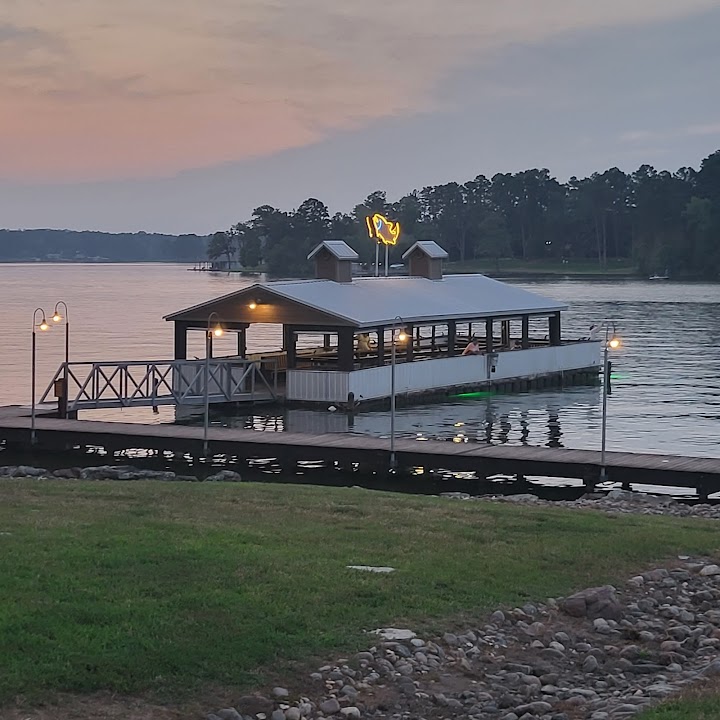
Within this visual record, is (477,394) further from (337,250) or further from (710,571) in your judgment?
(710,571)

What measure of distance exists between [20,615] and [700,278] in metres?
167

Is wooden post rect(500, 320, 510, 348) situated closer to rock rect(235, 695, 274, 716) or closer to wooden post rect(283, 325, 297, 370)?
wooden post rect(283, 325, 297, 370)

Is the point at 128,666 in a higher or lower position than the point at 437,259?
lower

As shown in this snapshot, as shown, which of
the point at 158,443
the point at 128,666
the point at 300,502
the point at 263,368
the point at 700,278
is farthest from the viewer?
the point at 700,278

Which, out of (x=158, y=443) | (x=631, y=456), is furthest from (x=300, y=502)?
(x=158, y=443)

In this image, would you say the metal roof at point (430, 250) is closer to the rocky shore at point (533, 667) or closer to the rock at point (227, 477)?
the rock at point (227, 477)

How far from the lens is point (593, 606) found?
11.6 m

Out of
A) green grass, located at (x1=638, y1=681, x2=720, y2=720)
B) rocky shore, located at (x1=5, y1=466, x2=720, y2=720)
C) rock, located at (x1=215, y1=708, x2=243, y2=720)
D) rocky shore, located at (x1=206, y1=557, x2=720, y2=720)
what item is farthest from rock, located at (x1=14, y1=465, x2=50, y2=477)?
green grass, located at (x1=638, y1=681, x2=720, y2=720)

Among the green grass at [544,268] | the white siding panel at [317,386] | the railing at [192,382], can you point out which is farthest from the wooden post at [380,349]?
the green grass at [544,268]

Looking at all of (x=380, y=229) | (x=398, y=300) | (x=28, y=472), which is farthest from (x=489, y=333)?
(x=28, y=472)

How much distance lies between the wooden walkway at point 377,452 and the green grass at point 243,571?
23.4 ft

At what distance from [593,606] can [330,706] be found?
349cm

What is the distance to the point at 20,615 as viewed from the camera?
9.63 metres

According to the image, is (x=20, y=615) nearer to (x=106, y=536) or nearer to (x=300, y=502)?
(x=106, y=536)
